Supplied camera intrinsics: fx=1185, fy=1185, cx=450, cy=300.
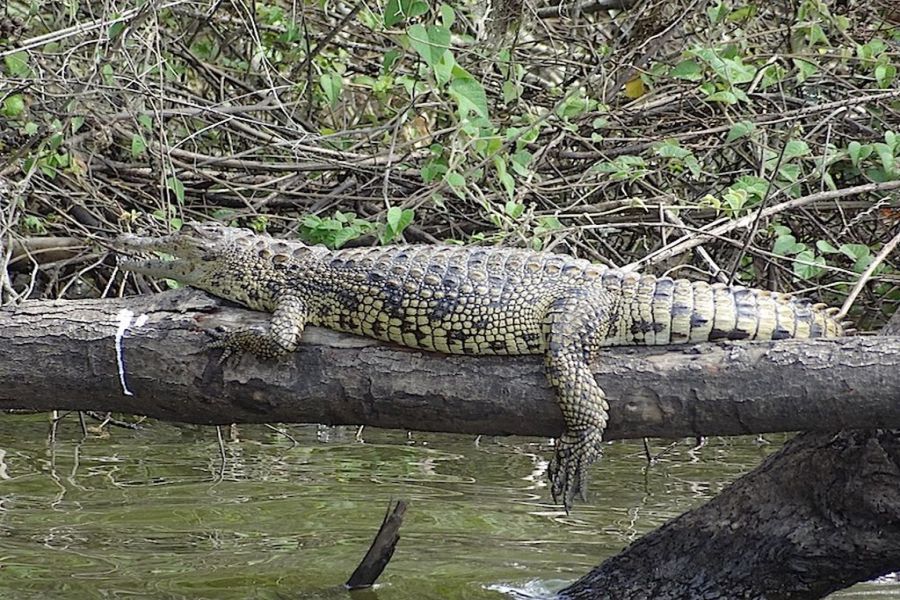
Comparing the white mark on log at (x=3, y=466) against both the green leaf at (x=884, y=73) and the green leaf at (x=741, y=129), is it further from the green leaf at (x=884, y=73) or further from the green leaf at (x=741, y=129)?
the green leaf at (x=884, y=73)

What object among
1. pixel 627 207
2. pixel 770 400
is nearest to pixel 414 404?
pixel 770 400

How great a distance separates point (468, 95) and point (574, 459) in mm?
1877

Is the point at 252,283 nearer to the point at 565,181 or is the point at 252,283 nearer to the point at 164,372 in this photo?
the point at 164,372

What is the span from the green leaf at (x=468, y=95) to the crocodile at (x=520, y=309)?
95 cm

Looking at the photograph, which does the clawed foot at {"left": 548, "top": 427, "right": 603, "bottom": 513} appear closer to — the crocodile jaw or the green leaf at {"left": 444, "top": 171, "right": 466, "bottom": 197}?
the crocodile jaw

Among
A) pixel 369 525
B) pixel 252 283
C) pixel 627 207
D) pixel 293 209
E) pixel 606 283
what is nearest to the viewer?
pixel 606 283

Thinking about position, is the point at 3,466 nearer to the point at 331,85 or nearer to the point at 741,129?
the point at 331,85

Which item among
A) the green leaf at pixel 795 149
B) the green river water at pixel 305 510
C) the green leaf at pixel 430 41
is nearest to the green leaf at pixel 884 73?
the green leaf at pixel 795 149

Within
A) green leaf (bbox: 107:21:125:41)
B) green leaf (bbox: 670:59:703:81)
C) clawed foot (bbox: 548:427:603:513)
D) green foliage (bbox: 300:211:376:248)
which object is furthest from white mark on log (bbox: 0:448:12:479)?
green leaf (bbox: 670:59:703:81)

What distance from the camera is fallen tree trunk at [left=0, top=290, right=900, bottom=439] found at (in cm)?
313

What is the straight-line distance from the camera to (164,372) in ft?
11.6

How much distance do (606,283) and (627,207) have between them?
2727 mm

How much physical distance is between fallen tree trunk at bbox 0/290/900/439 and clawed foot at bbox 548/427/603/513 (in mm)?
54

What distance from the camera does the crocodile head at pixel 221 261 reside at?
13.5 ft
